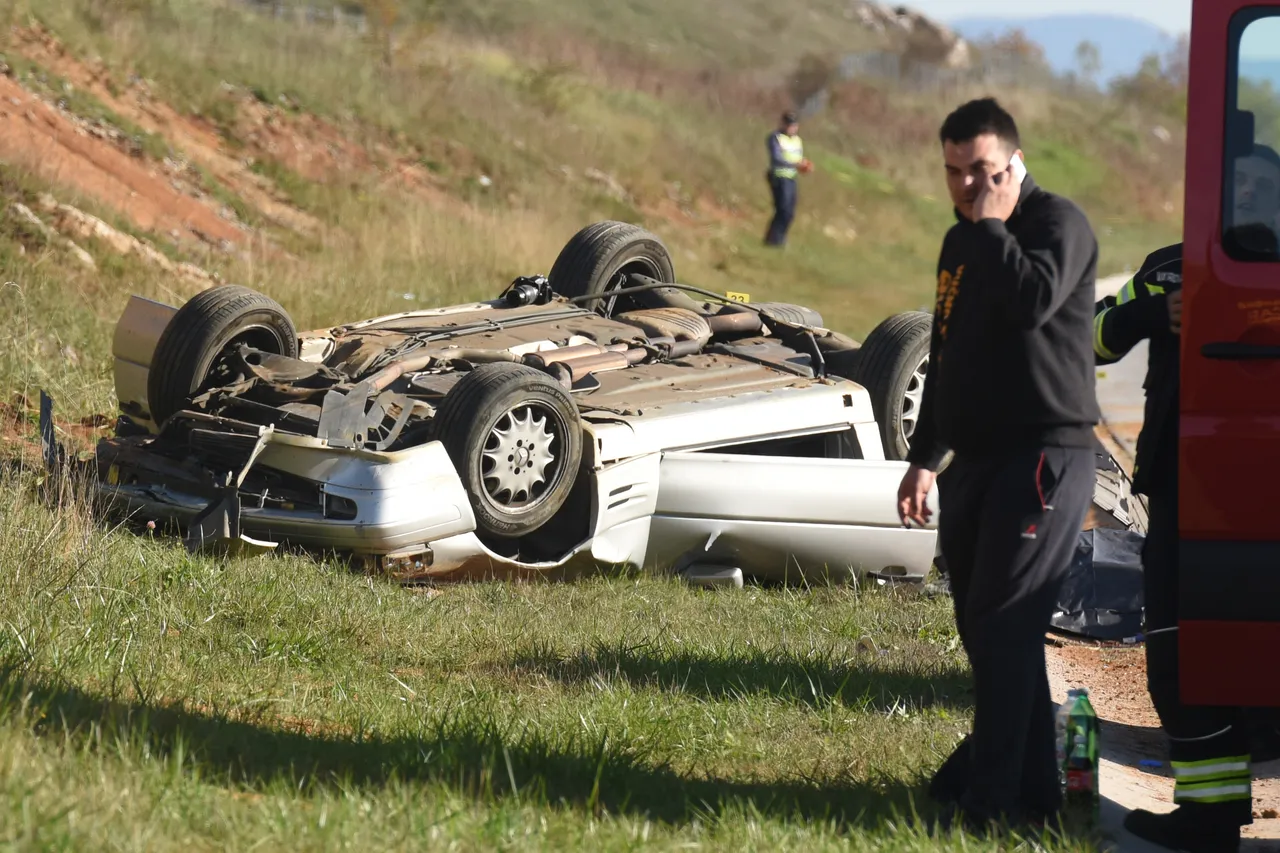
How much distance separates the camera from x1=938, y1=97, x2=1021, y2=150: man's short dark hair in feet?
12.3

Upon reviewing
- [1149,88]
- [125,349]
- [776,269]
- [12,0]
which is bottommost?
[125,349]

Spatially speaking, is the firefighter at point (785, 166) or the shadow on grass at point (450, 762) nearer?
the shadow on grass at point (450, 762)

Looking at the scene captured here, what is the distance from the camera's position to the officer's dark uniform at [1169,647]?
13.6 feet

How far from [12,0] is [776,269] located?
32.9ft

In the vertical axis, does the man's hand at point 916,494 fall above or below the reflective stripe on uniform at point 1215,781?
above

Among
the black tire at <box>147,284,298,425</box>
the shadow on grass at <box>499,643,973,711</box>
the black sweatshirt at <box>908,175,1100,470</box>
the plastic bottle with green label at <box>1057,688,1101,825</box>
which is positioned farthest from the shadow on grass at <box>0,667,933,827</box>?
the black tire at <box>147,284,298,425</box>

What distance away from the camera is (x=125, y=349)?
760cm

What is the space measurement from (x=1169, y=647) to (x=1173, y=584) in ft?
0.57

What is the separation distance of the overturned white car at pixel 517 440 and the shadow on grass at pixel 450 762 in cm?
219

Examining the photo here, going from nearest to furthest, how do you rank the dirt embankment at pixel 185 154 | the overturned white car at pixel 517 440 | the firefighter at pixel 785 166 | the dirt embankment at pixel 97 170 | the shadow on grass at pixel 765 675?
the shadow on grass at pixel 765 675
the overturned white car at pixel 517 440
the dirt embankment at pixel 97 170
the dirt embankment at pixel 185 154
the firefighter at pixel 785 166

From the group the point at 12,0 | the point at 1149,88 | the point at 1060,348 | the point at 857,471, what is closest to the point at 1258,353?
the point at 1060,348

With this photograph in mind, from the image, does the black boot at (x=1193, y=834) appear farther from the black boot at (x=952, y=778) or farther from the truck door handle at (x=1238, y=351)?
the truck door handle at (x=1238, y=351)

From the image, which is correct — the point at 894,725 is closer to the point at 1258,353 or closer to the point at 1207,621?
the point at 1207,621

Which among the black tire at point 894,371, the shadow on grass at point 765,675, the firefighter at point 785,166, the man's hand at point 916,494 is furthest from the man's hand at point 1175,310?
the firefighter at point 785,166
